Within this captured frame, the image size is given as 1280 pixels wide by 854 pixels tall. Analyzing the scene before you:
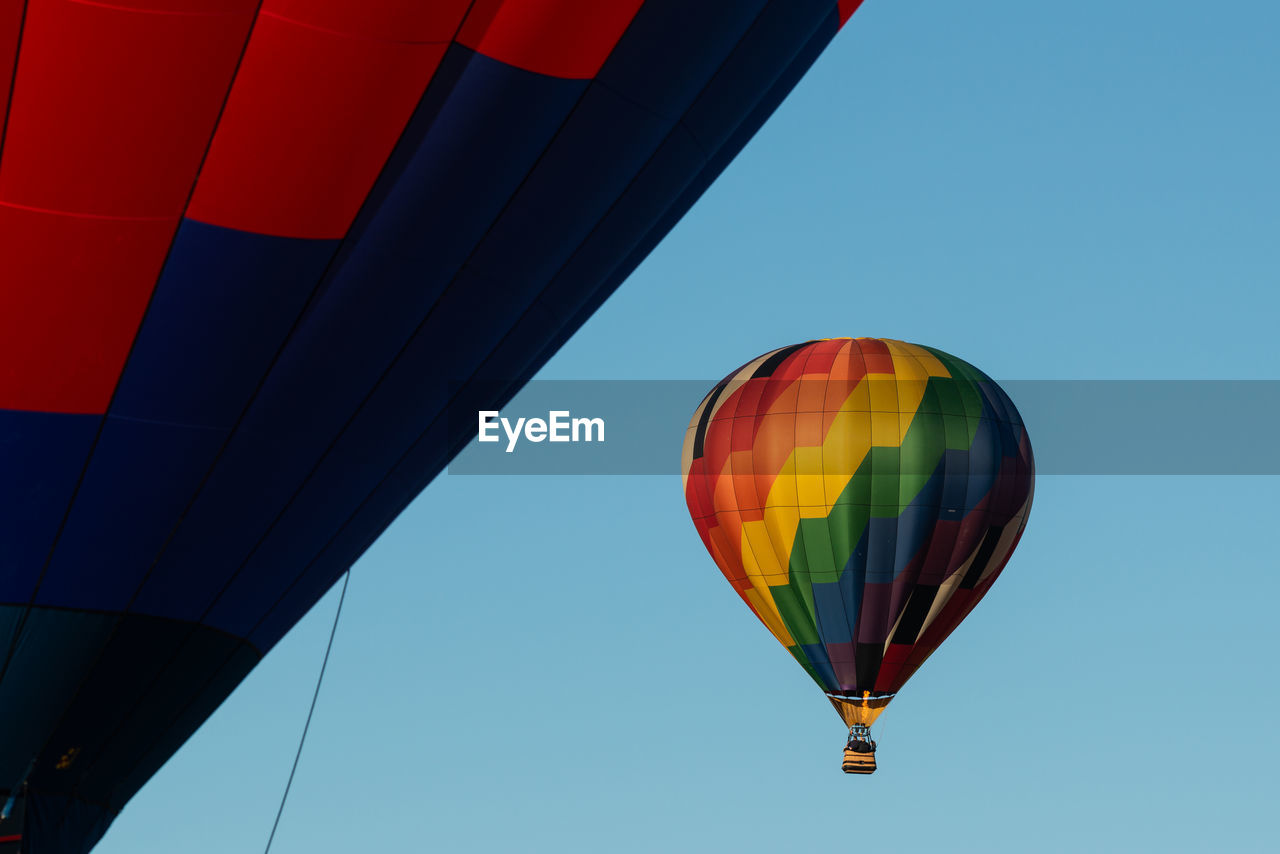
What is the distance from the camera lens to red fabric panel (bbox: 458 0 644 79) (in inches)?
340

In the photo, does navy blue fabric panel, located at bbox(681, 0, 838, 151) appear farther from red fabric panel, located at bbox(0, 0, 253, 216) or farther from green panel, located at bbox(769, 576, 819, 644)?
green panel, located at bbox(769, 576, 819, 644)

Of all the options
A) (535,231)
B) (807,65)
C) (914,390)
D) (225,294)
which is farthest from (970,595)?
(225,294)

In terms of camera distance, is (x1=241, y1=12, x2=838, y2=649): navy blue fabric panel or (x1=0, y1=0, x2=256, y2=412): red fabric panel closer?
(x1=0, y1=0, x2=256, y2=412): red fabric panel

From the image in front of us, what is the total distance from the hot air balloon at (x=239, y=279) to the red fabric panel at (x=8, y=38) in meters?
0.01

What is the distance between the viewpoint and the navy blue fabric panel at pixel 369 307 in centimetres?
885

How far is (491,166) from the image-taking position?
9023mm

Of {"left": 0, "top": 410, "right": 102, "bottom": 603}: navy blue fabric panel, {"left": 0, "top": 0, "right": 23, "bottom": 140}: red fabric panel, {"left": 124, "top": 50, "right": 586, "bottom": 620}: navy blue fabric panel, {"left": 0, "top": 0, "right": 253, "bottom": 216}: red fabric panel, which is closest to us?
{"left": 0, "top": 0, "right": 23, "bottom": 140}: red fabric panel

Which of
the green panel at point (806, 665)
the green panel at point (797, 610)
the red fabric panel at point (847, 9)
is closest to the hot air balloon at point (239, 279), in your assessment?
the red fabric panel at point (847, 9)

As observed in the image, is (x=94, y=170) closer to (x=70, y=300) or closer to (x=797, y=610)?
(x=70, y=300)

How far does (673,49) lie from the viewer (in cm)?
936

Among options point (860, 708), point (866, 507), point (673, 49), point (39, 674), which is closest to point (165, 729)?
point (39, 674)

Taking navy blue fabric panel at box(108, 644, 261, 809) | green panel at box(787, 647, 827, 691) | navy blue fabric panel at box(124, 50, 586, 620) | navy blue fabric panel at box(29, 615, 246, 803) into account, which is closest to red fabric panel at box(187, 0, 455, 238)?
navy blue fabric panel at box(124, 50, 586, 620)

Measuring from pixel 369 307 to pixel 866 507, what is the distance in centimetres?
1149

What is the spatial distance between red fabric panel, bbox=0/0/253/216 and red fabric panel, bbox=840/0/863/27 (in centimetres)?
415
